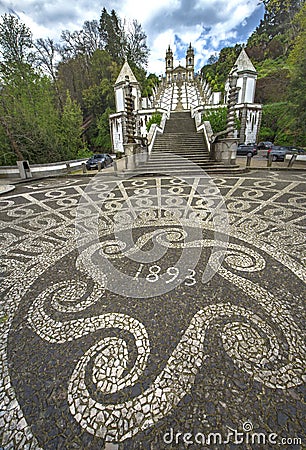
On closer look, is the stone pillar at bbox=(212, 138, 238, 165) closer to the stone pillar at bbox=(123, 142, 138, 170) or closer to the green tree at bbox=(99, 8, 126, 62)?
the stone pillar at bbox=(123, 142, 138, 170)

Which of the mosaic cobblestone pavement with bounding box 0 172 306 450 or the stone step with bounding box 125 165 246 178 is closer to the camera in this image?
the mosaic cobblestone pavement with bounding box 0 172 306 450

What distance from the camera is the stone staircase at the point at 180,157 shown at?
10.1 metres

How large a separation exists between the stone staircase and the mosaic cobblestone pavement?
6.77 metres

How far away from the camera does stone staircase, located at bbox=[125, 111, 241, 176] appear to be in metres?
10.1

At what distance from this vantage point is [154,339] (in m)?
1.79

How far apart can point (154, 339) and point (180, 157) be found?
38.5 feet

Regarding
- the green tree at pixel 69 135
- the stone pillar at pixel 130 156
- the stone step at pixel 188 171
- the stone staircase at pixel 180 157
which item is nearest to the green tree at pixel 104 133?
the green tree at pixel 69 135

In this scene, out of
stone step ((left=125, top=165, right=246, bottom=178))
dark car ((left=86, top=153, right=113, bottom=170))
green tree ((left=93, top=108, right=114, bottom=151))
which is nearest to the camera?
stone step ((left=125, top=165, right=246, bottom=178))

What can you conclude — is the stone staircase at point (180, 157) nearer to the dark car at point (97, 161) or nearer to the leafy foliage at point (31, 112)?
the dark car at point (97, 161)

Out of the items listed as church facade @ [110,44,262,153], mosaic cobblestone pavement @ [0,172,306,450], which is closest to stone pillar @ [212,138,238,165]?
church facade @ [110,44,262,153]

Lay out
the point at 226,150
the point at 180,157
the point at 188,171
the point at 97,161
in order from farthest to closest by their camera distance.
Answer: the point at 97,161, the point at 180,157, the point at 226,150, the point at 188,171

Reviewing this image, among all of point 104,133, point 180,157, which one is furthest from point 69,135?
point 104,133

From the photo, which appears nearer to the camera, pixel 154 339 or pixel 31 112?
pixel 154 339

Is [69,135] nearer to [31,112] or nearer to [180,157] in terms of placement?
[31,112]
